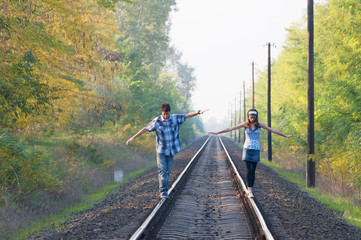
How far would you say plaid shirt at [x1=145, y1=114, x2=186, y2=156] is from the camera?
28.2ft

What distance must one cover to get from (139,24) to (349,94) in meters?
32.7

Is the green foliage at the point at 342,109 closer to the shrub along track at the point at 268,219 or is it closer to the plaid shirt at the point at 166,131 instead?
the shrub along track at the point at 268,219

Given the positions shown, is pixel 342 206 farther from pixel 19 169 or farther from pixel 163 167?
pixel 19 169

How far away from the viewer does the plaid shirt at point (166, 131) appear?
8.59 metres

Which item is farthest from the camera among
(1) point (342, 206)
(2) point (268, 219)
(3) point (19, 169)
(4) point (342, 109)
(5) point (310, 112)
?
(5) point (310, 112)

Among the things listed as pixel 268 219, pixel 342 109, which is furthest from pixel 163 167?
pixel 342 109

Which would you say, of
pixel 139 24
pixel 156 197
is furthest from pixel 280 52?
pixel 156 197

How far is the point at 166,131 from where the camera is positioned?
8.62 metres

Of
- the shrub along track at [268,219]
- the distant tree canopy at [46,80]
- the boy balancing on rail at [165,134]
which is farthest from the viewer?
the distant tree canopy at [46,80]

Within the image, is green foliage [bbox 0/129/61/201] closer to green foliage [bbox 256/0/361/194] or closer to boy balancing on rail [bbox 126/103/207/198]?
boy balancing on rail [bbox 126/103/207/198]

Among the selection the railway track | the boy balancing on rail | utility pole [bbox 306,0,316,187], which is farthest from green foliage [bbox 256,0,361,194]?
the boy balancing on rail

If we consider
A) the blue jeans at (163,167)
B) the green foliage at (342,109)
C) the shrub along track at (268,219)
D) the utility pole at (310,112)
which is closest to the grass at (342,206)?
the shrub along track at (268,219)

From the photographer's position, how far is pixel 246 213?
302 inches

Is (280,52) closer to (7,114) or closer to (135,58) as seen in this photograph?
(135,58)
